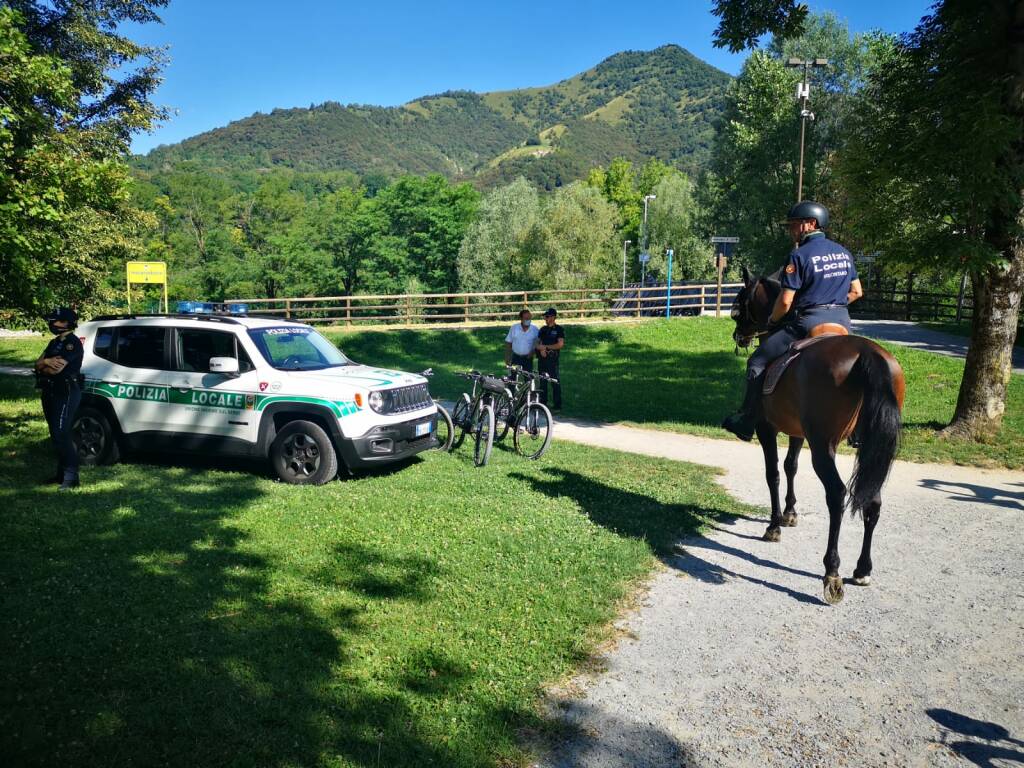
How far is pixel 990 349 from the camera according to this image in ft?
38.0

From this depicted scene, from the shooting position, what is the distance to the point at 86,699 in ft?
11.9

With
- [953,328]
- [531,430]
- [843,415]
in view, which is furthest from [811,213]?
[953,328]

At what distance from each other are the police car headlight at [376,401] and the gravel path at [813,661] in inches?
145

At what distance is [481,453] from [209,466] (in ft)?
11.7

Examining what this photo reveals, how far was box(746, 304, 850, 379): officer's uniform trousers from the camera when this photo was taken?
6273 mm

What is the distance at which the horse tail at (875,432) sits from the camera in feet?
16.9

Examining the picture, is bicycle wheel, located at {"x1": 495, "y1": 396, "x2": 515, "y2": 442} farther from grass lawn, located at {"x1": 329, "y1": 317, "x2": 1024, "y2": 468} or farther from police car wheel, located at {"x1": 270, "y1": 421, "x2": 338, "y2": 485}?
grass lawn, located at {"x1": 329, "y1": 317, "x2": 1024, "y2": 468}

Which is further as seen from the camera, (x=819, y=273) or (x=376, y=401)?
(x=376, y=401)

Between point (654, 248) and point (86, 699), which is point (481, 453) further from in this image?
point (654, 248)

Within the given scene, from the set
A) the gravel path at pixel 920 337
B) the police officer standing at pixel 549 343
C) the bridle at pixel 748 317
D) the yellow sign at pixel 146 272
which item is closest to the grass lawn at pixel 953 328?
the gravel path at pixel 920 337

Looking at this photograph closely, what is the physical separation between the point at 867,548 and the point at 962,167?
814 cm

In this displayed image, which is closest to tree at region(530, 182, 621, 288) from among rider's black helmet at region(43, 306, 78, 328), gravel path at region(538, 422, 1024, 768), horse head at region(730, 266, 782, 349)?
horse head at region(730, 266, 782, 349)

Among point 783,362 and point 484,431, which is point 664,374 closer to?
point 484,431

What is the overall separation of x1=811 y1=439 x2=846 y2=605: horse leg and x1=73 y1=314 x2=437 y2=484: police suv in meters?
4.56
